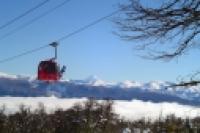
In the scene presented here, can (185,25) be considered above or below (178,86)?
above

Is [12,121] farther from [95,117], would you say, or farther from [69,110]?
[95,117]

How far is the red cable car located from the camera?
37.6 metres

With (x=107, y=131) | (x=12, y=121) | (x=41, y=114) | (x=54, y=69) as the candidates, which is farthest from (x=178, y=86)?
(x=41, y=114)

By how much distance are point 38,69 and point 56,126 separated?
57.3 metres

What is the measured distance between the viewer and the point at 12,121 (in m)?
109

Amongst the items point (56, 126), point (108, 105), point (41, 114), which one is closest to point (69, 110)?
point (56, 126)

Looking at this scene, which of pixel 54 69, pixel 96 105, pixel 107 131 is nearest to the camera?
pixel 54 69

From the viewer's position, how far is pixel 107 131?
85812 millimetres

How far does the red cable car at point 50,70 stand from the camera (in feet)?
123

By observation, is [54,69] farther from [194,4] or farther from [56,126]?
[56,126]

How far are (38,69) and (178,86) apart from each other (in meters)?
25.4

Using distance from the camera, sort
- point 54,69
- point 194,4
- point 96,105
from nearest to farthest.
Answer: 1. point 194,4
2. point 54,69
3. point 96,105

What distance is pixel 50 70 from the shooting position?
37969 millimetres

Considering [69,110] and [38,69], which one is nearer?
[38,69]
